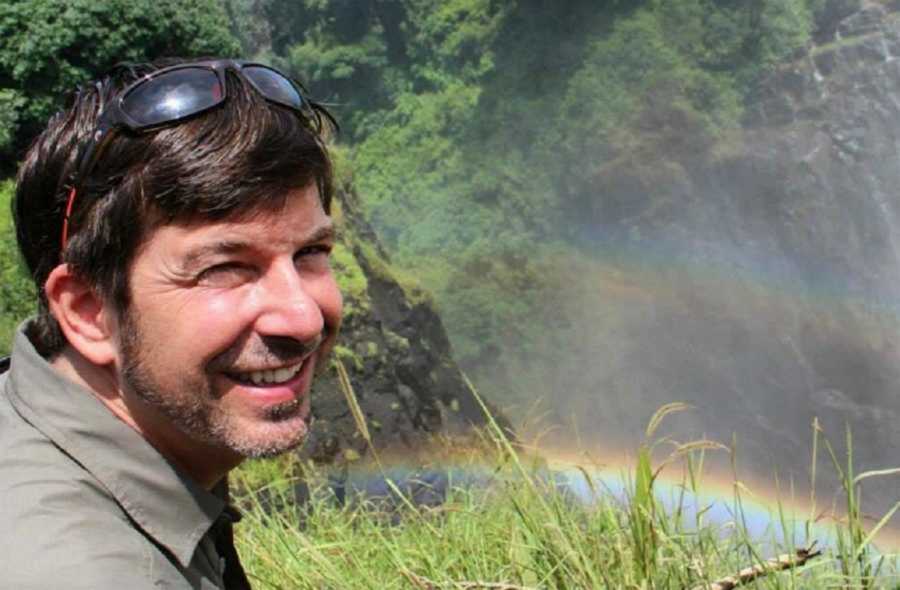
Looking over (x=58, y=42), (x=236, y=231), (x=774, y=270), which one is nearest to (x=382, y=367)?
(x=58, y=42)

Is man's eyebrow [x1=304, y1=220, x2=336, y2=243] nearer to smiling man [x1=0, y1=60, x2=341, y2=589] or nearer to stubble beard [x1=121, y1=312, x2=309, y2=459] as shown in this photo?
smiling man [x1=0, y1=60, x2=341, y2=589]

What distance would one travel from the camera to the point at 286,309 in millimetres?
1240

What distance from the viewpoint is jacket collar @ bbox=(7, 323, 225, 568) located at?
3.68 ft

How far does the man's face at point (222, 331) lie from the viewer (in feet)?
3.98

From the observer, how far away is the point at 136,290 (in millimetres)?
Result: 1235

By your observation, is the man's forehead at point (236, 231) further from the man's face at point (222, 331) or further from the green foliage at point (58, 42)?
the green foliage at point (58, 42)

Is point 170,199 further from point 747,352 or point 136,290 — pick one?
point 747,352

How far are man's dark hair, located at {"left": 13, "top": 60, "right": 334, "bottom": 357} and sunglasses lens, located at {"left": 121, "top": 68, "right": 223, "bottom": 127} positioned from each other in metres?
0.01

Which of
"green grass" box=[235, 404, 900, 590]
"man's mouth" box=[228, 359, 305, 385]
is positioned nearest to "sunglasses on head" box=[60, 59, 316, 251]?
A: "man's mouth" box=[228, 359, 305, 385]

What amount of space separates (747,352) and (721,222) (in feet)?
10.9

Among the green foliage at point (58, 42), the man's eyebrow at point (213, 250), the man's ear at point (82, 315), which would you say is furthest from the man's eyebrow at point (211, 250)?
the green foliage at point (58, 42)

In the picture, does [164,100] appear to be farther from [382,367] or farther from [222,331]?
[382,367]

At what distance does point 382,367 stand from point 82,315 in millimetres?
6918

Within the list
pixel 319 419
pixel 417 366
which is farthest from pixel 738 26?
pixel 319 419
